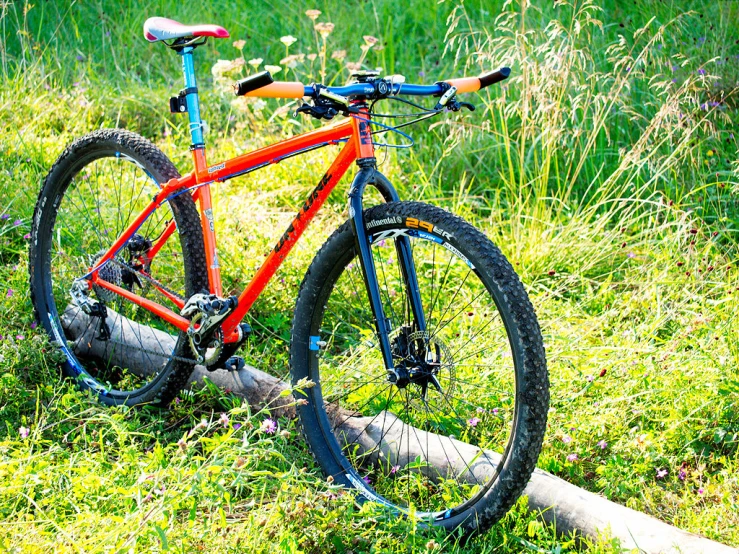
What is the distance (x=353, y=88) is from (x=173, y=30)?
87 cm

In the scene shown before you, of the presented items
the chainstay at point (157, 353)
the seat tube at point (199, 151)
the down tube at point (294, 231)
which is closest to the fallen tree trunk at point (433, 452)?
the chainstay at point (157, 353)

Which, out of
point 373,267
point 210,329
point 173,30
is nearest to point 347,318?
point 210,329

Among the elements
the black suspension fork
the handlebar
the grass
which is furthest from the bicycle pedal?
Answer: the handlebar

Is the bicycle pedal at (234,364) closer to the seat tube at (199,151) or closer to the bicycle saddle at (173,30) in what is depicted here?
the seat tube at (199,151)

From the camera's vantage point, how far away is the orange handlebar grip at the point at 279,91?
239cm

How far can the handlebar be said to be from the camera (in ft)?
7.76

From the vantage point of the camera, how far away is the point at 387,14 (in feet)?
20.9

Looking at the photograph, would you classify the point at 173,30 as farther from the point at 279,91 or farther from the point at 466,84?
the point at 466,84

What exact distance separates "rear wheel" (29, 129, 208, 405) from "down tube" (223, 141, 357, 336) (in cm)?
24

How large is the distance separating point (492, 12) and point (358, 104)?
12.0 ft

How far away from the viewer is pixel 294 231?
2.99 meters

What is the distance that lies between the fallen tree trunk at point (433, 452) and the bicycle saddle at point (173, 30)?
1.24 meters

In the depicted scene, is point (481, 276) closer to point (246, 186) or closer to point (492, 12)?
point (246, 186)

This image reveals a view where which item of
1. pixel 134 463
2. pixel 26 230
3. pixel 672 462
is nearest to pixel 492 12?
pixel 26 230
